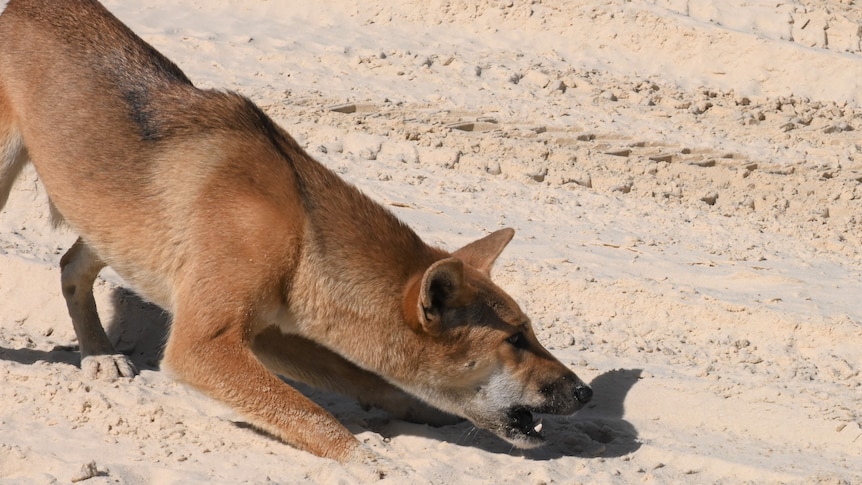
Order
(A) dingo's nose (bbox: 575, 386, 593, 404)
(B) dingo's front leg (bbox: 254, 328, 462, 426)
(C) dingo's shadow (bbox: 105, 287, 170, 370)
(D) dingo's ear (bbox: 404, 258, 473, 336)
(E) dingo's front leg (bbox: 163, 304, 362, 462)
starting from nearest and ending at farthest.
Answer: (D) dingo's ear (bbox: 404, 258, 473, 336) < (E) dingo's front leg (bbox: 163, 304, 362, 462) < (A) dingo's nose (bbox: 575, 386, 593, 404) < (B) dingo's front leg (bbox: 254, 328, 462, 426) < (C) dingo's shadow (bbox: 105, 287, 170, 370)

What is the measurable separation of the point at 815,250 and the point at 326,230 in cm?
530

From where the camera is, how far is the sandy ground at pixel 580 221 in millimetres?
6180

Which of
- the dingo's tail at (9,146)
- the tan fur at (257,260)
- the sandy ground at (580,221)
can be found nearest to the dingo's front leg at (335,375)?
the tan fur at (257,260)

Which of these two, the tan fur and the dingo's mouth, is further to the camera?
the dingo's mouth

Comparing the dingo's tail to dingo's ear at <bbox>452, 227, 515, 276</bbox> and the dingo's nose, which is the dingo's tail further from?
the dingo's nose

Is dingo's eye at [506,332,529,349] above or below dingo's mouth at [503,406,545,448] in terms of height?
above

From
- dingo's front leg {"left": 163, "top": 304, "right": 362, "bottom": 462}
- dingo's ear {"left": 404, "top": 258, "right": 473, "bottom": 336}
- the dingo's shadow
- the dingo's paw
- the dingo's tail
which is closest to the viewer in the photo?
dingo's ear {"left": 404, "top": 258, "right": 473, "bottom": 336}

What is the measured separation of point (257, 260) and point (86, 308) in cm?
204

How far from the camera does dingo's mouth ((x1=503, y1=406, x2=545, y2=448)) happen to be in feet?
20.1

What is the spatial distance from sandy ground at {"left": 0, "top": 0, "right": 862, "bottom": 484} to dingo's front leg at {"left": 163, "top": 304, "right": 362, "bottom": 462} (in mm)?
145

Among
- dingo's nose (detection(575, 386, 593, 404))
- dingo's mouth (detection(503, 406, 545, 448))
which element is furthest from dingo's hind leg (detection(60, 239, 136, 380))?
dingo's nose (detection(575, 386, 593, 404))

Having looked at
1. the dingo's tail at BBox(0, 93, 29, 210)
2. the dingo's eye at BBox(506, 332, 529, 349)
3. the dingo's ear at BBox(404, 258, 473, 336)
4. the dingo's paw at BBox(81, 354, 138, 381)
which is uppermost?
the dingo's tail at BBox(0, 93, 29, 210)

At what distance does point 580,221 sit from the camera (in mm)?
9844

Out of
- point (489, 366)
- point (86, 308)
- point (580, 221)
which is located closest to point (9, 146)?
point (86, 308)
